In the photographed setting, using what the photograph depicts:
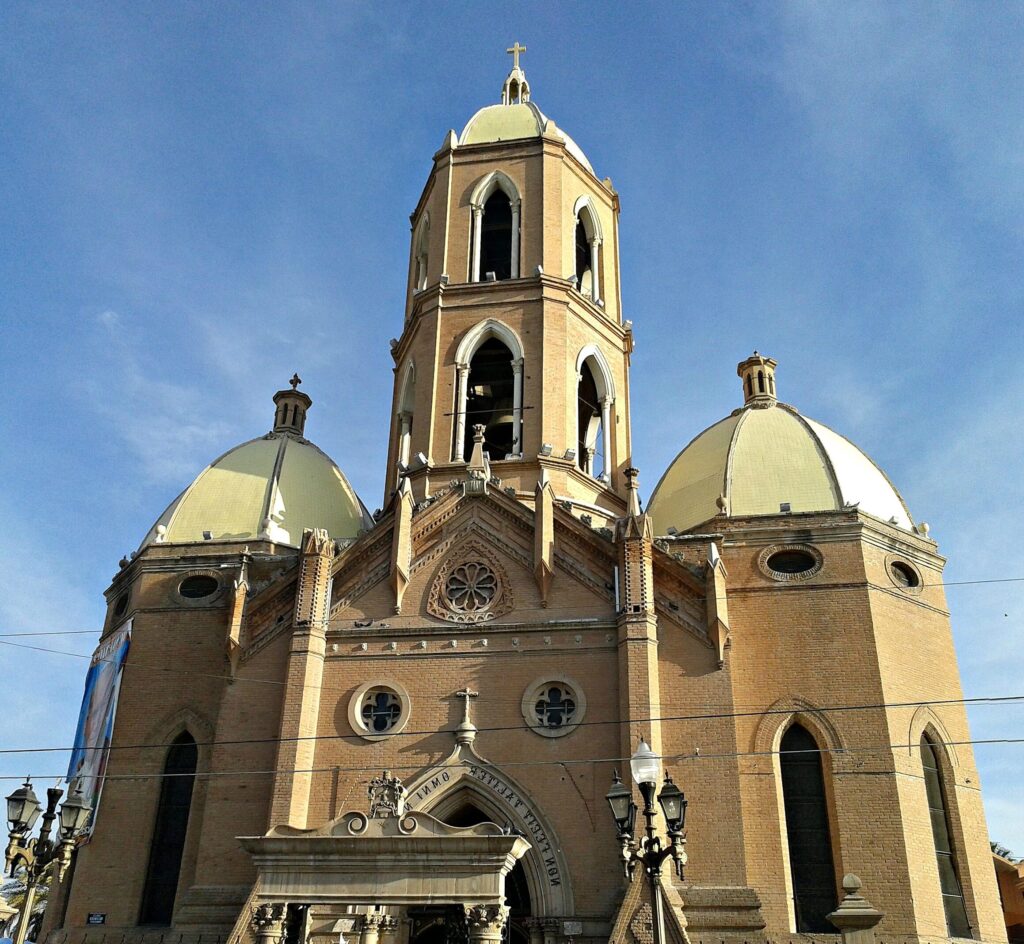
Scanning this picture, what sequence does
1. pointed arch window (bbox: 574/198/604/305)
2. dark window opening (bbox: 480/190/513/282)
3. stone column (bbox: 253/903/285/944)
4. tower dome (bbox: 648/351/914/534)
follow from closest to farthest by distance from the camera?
stone column (bbox: 253/903/285/944) → tower dome (bbox: 648/351/914/534) → dark window opening (bbox: 480/190/513/282) → pointed arch window (bbox: 574/198/604/305)

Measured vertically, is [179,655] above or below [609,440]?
below

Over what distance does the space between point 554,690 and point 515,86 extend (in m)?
25.7

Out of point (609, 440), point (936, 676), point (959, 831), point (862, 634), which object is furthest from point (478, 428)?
point (959, 831)

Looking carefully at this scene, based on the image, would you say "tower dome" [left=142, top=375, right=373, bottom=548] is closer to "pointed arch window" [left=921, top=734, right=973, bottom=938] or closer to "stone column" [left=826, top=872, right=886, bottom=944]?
"pointed arch window" [left=921, top=734, right=973, bottom=938]

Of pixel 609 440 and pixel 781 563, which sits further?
pixel 609 440

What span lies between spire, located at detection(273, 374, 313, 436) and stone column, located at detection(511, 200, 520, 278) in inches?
333

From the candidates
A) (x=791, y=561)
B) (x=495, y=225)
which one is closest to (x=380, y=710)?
(x=791, y=561)

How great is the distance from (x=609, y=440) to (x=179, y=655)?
43.7 feet

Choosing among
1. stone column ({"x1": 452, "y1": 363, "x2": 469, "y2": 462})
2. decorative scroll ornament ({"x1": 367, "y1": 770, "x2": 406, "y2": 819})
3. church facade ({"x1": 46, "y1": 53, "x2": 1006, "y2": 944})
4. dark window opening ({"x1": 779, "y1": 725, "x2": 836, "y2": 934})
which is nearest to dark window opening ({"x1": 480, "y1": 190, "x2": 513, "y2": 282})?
stone column ({"x1": 452, "y1": 363, "x2": 469, "y2": 462})

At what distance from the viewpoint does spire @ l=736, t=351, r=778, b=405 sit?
33.6m

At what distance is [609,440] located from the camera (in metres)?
32.7

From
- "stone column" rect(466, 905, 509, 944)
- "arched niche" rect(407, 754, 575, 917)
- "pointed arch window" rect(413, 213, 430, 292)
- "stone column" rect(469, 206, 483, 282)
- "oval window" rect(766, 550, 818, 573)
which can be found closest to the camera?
"stone column" rect(466, 905, 509, 944)

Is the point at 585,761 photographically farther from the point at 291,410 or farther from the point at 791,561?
the point at 291,410

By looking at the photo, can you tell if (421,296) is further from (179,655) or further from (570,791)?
(570,791)
